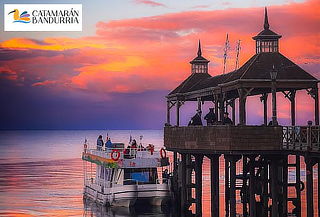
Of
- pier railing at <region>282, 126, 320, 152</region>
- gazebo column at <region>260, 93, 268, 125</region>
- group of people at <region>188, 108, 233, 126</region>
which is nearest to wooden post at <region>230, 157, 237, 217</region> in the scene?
group of people at <region>188, 108, 233, 126</region>

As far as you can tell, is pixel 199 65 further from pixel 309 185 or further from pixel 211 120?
pixel 309 185

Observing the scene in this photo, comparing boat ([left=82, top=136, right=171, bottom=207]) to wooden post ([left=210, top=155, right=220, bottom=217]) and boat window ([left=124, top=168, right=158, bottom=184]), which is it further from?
wooden post ([left=210, top=155, right=220, bottom=217])

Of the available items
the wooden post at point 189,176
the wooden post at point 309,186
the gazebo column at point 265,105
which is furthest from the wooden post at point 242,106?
the wooden post at point 189,176

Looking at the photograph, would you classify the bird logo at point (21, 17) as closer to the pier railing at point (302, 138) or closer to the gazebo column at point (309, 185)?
the pier railing at point (302, 138)

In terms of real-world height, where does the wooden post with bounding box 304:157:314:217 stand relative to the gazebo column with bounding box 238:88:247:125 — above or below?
below

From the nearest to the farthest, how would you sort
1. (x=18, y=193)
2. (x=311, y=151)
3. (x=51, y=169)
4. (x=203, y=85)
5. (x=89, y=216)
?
(x=311, y=151)
(x=203, y=85)
(x=89, y=216)
(x=18, y=193)
(x=51, y=169)

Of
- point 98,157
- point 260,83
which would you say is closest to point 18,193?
point 98,157

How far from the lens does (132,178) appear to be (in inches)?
2076

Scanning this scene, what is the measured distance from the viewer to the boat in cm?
5106

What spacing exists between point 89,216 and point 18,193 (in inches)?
746

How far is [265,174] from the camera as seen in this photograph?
42.6 m

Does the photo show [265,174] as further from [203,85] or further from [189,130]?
[203,85]

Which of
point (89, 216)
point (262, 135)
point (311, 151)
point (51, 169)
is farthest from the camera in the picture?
point (51, 169)

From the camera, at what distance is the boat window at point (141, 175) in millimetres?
52656
